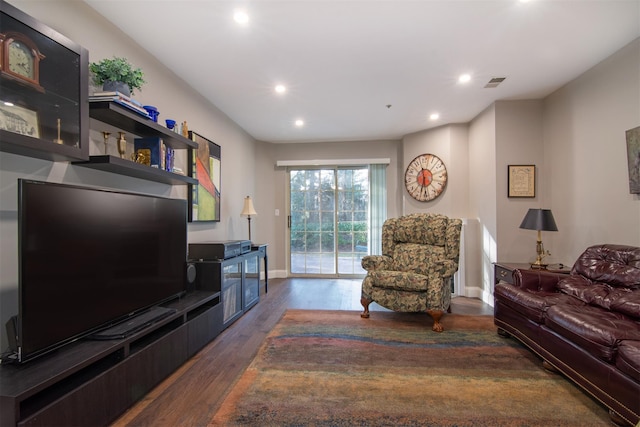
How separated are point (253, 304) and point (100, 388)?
219 cm

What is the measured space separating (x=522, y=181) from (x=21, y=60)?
14.3 ft

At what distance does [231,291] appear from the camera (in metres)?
2.99

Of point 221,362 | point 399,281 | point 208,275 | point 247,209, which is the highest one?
point 247,209

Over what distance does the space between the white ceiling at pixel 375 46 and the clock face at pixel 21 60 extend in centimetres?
80

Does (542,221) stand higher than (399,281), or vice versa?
(542,221)

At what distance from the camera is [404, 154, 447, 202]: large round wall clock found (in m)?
4.38

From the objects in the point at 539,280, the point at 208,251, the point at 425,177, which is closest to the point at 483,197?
the point at 425,177

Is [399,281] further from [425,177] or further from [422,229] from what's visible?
[425,177]

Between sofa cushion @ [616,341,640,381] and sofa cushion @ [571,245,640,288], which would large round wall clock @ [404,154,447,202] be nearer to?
sofa cushion @ [571,245,640,288]

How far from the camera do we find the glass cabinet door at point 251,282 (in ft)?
11.1

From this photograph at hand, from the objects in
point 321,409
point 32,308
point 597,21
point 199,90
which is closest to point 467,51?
point 597,21

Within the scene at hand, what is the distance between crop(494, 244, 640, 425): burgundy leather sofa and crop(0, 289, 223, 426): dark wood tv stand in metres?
2.55

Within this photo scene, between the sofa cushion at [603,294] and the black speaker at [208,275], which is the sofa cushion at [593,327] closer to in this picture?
the sofa cushion at [603,294]

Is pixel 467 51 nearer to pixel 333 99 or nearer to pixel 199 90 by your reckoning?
pixel 333 99
